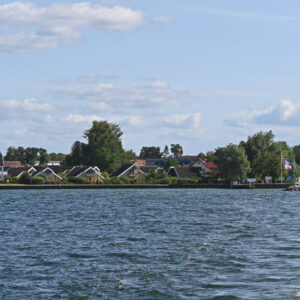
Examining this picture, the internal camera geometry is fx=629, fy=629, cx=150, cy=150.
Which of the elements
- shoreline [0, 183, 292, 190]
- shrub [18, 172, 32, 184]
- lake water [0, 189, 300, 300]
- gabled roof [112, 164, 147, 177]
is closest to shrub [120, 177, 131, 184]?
shoreline [0, 183, 292, 190]

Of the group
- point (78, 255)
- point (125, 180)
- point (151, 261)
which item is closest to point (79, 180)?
point (125, 180)

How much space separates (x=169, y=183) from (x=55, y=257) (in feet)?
482

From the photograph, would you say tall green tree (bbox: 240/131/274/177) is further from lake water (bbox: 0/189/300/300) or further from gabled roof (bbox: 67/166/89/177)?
lake water (bbox: 0/189/300/300)

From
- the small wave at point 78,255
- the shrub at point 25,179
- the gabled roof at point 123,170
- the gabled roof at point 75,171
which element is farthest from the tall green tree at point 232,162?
the small wave at point 78,255

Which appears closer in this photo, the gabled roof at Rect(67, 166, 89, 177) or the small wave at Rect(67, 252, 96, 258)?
the small wave at Rect(67, 252, 96, 258)

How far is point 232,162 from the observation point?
159m

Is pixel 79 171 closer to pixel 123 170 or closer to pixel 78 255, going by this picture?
pixel 123 170

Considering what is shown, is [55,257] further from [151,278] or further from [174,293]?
[174,293]

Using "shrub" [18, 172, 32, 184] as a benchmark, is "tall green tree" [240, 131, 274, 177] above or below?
above

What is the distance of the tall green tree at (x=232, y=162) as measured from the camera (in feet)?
520

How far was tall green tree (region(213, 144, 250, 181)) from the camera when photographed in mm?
158500

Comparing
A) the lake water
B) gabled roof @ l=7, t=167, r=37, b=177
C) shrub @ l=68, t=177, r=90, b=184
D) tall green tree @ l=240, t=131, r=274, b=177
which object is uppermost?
tall green tree @ l=240, t=131, r=274, b=177

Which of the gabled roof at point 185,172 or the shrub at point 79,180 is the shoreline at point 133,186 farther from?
the gabled roof at point 185,172

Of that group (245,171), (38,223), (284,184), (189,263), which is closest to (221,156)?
(245,171)
